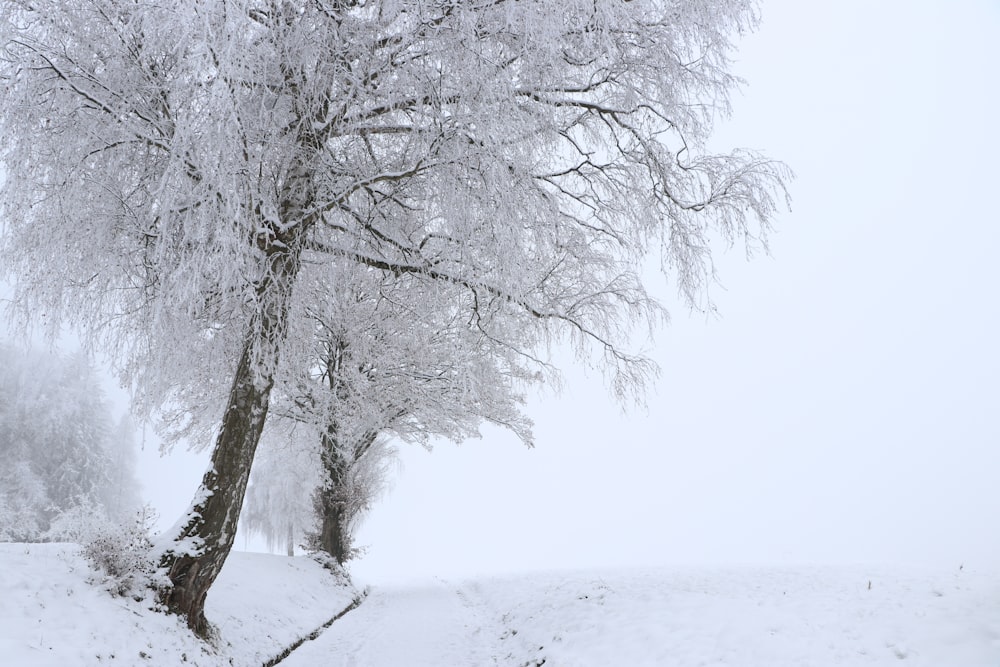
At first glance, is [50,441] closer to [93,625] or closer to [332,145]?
[93,625]

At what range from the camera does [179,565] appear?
657cm

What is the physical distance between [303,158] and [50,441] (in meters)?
23.3

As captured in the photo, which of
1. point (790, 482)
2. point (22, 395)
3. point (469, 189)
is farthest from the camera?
point (790, 482)

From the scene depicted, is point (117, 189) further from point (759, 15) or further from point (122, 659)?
point (759, 15)

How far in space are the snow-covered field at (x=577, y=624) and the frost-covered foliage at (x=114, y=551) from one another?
182 millimetres

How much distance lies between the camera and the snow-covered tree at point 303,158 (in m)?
5.70

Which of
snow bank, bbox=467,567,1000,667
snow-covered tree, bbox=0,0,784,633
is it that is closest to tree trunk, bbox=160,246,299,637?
snow-covered tree, bbox=0,0,784,633

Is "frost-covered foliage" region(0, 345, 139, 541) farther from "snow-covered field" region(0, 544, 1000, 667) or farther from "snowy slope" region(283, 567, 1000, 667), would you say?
"snowy slope" region(283, 567, 1000, 667)

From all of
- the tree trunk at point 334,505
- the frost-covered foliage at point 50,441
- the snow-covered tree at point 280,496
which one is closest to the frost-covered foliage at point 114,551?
the tree trunk at point 334,505

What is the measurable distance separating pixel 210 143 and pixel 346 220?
3.01 m

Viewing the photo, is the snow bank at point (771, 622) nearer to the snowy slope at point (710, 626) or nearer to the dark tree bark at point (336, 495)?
the snowy slope at point (710, 626)

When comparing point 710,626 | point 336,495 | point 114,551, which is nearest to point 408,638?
point 114,551

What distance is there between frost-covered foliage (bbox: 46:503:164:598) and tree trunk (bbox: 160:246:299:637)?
9.5 inches

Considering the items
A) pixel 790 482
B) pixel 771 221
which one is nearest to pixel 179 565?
pixel 771 221
